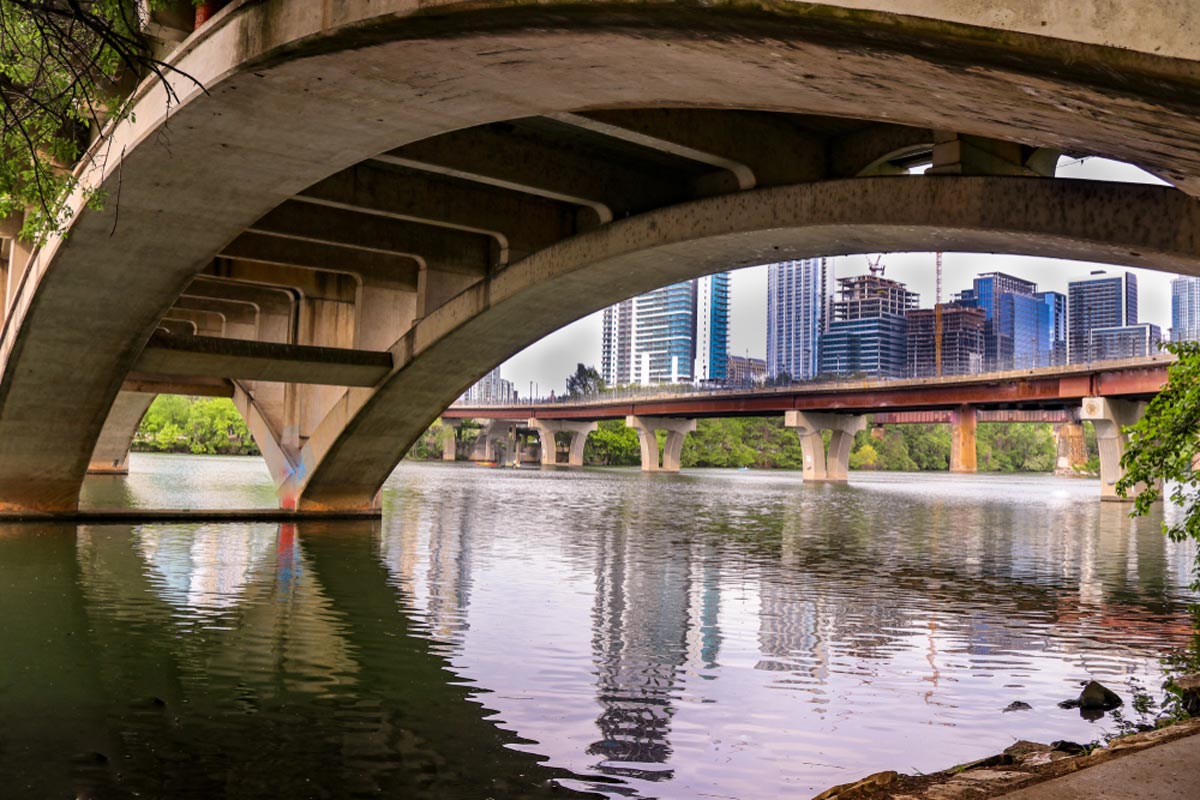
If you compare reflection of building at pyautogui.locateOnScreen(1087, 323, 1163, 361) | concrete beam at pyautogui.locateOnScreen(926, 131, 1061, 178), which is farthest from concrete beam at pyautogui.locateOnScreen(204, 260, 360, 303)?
reflection of building at pyautogui.locateOnScreen(1087, 323, 1163, 361)

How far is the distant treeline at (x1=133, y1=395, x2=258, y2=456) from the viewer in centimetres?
8744

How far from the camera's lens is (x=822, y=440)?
82.5m

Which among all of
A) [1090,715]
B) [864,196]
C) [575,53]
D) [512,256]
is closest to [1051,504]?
[512,256]

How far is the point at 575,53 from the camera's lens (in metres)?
7.17

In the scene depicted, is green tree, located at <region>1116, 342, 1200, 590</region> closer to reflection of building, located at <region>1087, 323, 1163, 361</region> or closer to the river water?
the river water

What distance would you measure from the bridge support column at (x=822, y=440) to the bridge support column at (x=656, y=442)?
20.4m

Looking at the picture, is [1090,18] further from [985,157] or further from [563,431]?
[563,431]

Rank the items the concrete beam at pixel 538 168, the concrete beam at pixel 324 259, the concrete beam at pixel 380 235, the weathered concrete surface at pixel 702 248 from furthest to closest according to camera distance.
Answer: the concrete beam at pixel 324 259
the concrete beam at pixel 380 235
the concrete beam at pixel 538 168
the weathered concrete surface at pixel 702 248

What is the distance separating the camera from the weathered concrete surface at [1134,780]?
5324 mm

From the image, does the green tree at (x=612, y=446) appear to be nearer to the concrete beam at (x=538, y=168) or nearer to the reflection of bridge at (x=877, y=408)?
the reflection of bridge at (x=877, y=408)

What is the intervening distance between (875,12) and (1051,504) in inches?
1946

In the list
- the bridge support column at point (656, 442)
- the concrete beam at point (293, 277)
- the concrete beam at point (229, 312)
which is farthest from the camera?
the bridge support column at point (656, 442)

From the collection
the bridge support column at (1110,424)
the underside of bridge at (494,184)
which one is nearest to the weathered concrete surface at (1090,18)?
the underside of bridge at (494,184)

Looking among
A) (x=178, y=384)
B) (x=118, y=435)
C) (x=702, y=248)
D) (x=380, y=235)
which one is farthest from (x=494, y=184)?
(x=118, y=435)
